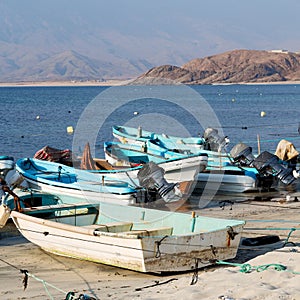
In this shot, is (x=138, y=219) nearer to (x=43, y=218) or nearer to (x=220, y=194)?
(x=43, y=218)

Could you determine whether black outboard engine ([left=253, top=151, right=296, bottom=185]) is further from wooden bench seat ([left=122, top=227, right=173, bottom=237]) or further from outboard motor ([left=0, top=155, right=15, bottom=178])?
wooden bench seat ([left=122, top=227, right=173, bottom=237])

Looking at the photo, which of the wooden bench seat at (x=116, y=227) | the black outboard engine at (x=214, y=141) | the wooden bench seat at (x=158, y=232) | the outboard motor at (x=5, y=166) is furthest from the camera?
the black outboard engine at (x=214, y=141)

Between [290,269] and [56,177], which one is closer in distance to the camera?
[290,269]

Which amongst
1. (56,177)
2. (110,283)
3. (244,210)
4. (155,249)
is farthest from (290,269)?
(56,177)

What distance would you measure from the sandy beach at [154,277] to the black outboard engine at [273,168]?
5205 millimetres

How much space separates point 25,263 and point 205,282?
14.1ft

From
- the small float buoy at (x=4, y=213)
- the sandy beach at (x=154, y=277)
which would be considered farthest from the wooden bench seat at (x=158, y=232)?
the small float buoy at (x=4, y=213)

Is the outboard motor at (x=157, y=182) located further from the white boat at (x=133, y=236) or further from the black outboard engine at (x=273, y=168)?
the black outboard engine at (x=273, y=168)

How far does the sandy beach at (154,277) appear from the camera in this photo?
9.11m

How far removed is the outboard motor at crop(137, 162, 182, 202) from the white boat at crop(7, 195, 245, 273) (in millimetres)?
3415

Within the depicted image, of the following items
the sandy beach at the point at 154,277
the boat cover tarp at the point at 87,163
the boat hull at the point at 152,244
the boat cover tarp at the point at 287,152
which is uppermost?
the boat cover tarp at the point at 87,163

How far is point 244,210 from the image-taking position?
17500 mm

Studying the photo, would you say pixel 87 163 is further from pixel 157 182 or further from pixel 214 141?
pixel 214 141

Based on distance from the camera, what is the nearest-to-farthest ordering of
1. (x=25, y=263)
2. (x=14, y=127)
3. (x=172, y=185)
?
(x=25, y=263)
(x=172, y=185)
(x=14, y=127)
